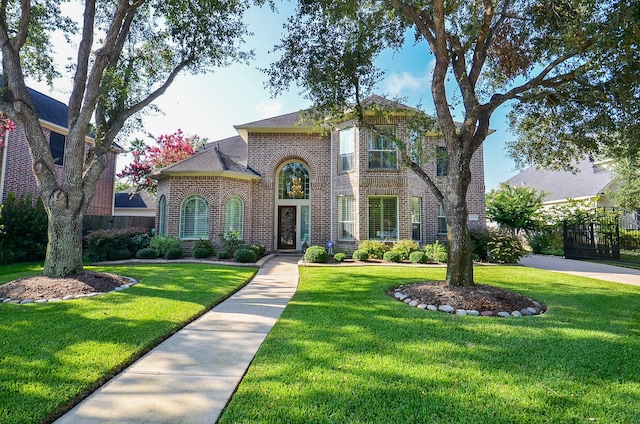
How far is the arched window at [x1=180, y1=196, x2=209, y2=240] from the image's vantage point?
1345 cm

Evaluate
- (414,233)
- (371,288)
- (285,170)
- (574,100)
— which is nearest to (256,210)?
(285,170)

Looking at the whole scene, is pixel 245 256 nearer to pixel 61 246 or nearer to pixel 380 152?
pixel 61 246

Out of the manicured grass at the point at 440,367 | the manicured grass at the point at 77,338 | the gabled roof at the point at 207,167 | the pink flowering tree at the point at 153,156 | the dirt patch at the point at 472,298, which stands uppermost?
the pink flowering tree at the point at 153,156

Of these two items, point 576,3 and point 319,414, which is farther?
point 576,3

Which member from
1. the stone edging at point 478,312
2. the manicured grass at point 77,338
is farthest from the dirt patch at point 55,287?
the stone edging at point 478,312

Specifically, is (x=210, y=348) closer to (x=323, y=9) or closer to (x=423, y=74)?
(x=323, y=9)

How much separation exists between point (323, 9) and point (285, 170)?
8.90 meters

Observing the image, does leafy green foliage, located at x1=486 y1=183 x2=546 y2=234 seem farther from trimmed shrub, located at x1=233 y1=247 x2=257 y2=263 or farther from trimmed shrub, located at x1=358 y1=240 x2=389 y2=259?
trimmed shrub, located at x1=233 y1=247 x2=257 y2=263

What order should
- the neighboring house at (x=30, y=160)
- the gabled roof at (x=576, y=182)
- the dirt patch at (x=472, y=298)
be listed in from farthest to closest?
the gabled roof at (x=576, y=182) → the neighboring house at (x=30, y=160) → the dirt patch at (x=472, y=298)

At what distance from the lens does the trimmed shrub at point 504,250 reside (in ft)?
39.6

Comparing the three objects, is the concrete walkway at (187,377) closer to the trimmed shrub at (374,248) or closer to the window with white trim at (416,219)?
the trimmed shrub at (374,248)

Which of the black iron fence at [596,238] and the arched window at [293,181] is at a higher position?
the arched window at [293,181]

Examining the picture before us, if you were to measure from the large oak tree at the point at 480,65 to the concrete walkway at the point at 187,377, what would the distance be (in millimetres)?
4593

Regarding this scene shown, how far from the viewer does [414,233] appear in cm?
1352
